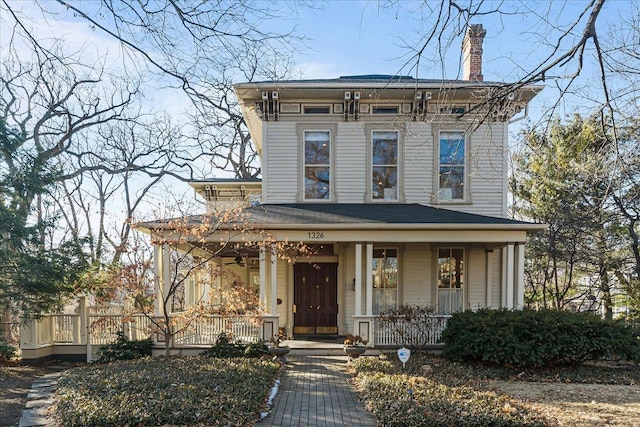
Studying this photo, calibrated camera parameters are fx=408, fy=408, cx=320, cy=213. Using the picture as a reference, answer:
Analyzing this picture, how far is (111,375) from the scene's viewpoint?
8.12m

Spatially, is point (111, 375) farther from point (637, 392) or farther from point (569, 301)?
point (569, 301)

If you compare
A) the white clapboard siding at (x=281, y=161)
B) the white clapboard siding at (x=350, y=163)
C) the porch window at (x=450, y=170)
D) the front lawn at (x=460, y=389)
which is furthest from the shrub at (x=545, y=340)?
the white clapboard siding at (x=281, y=161)

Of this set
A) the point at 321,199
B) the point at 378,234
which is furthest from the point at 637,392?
the point at 321,199

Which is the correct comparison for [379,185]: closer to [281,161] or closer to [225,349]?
[281,161]

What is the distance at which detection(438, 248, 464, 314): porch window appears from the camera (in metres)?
12.5

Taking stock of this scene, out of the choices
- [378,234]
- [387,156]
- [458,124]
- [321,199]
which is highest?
[458,124]

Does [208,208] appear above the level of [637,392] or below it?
above

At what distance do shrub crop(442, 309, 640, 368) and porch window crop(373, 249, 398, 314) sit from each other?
3.09 metres

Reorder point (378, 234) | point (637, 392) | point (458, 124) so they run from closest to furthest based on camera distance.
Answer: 1. point (637, 392)
2. point (378, 234)
3. point (458, 124)

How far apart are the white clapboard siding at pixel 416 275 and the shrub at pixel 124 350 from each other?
24.1 feet

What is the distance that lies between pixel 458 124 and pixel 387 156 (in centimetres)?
229

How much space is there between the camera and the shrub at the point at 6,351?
1033 centimetres

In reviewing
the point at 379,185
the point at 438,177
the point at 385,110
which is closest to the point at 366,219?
the point at 379,185

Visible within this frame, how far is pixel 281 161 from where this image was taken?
1262cm
